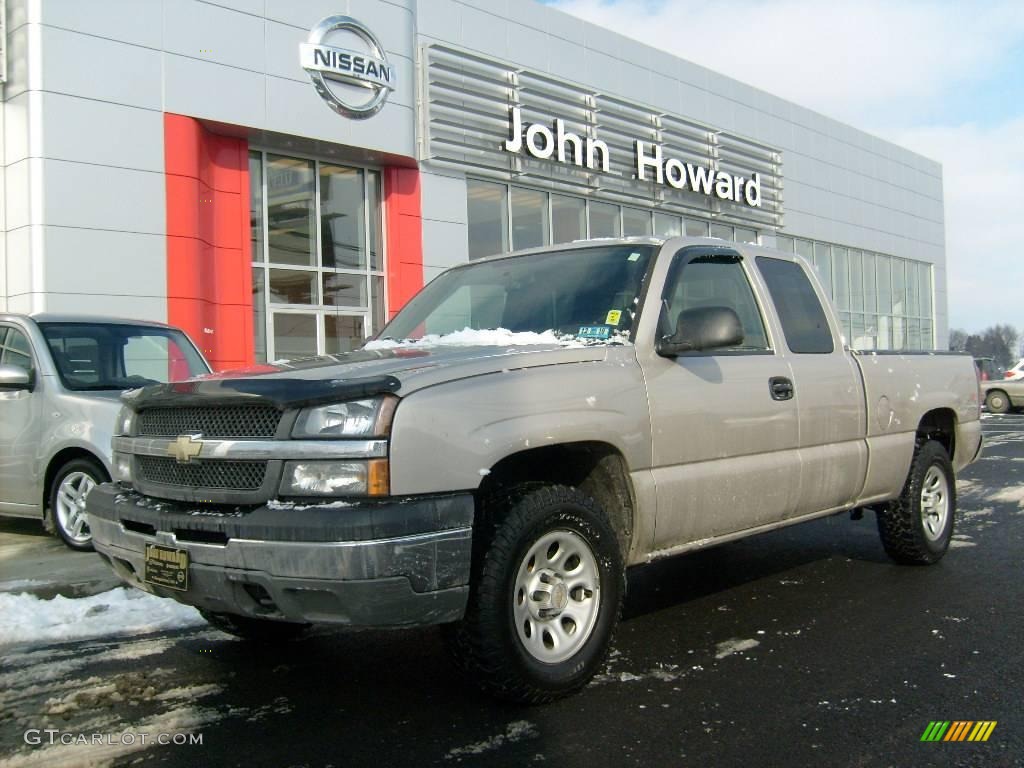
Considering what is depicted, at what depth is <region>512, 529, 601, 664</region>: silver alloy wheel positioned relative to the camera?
11.8 feet

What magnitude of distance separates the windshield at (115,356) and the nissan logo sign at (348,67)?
337 inches

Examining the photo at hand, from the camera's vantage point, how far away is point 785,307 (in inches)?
209

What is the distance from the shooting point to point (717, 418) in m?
4.44

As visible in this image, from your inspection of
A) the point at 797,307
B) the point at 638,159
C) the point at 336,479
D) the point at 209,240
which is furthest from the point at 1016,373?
the point at 336,479

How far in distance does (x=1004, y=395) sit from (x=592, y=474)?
2526 centimetres

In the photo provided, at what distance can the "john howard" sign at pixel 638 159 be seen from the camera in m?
18.9

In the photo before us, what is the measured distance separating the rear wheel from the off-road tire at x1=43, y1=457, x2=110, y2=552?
25031 millimetres

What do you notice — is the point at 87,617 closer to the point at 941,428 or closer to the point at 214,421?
the point at 214,421

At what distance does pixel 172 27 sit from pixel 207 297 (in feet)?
13.4

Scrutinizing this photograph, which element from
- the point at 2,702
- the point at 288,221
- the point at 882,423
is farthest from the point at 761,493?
the point at 288,221

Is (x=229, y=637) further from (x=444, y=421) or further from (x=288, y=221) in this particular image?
(x=288, y=221)

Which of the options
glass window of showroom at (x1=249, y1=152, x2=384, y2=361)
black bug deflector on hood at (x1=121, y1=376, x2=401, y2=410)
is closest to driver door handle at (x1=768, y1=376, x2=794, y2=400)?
black bug deflector on hood at (x1=121, y1=376, x2=401, y2=410)

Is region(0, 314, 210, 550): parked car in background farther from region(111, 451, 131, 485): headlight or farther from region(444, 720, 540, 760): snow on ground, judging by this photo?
region(444, 720, 540, 760): snow on ground

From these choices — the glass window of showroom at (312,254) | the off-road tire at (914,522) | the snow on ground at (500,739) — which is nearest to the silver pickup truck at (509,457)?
the snow on ground at (500,739)
